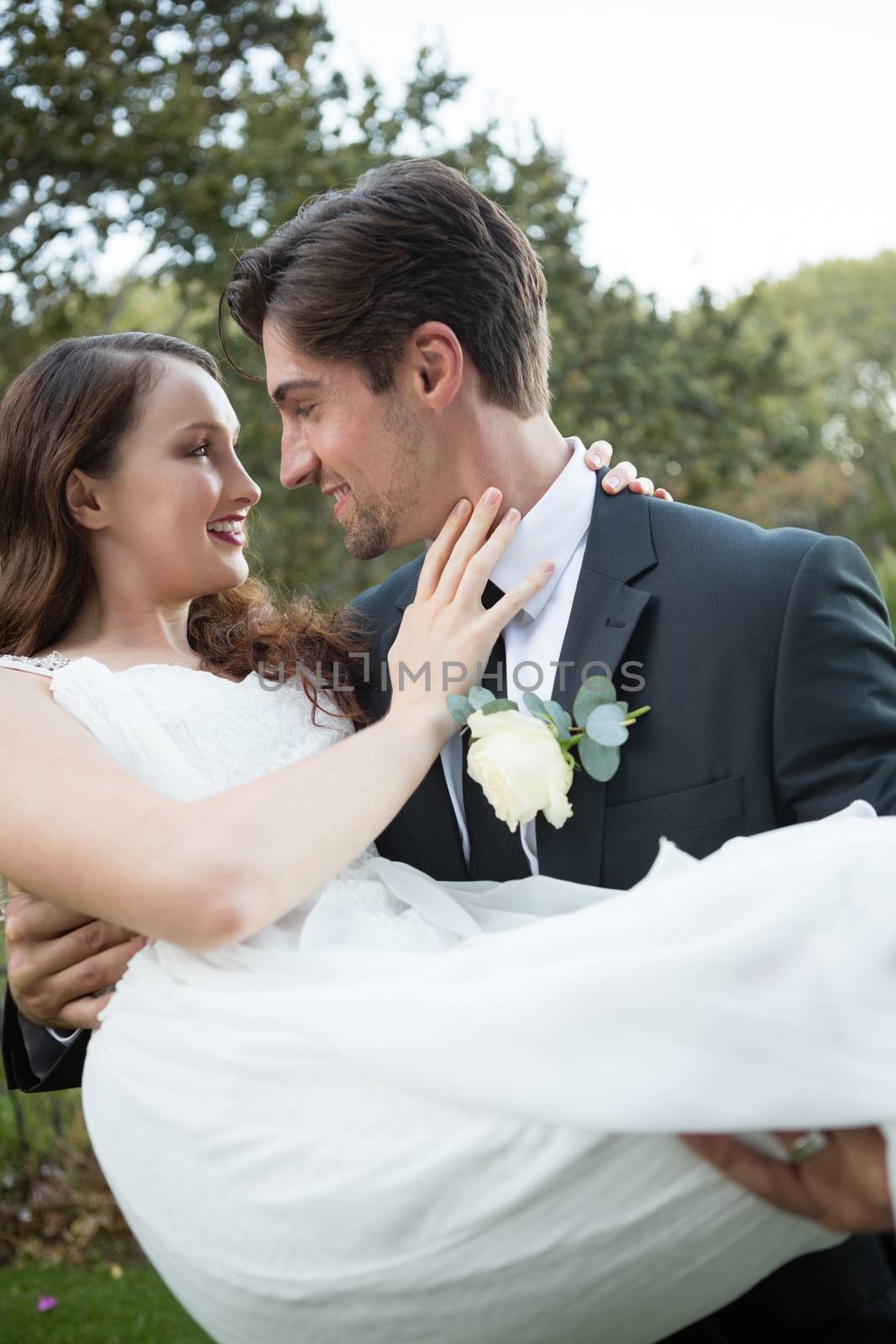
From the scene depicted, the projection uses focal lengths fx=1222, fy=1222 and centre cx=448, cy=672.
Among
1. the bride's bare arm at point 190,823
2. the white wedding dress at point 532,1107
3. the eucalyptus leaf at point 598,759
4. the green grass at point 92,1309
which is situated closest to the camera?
the white wedding dress at point 532,1107

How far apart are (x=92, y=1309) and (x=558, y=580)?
4.17m

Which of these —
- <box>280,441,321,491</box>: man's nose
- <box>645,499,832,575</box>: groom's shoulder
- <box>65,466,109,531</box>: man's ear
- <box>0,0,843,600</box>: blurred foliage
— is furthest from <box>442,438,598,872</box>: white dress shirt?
<box>0,0,843,600</box>: blurred foliage

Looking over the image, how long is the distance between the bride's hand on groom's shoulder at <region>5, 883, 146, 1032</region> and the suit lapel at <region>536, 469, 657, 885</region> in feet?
2.88

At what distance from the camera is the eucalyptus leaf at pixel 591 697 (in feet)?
7.89

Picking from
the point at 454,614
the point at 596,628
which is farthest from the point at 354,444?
the point at 596,628

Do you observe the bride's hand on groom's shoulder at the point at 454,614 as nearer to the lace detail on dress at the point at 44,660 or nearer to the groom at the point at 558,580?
the groom at the point at 558,580

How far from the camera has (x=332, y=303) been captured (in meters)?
2.89

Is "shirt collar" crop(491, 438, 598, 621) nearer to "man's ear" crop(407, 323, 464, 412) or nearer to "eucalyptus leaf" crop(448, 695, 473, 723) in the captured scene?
"man's ear" crop(407, 323, 464, 412)

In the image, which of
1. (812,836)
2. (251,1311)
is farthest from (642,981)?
(251,1311)

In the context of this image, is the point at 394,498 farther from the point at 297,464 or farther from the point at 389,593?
the point at 389,593

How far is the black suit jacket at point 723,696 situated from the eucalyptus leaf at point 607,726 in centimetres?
21

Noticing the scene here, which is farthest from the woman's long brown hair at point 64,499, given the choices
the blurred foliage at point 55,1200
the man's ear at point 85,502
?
the blurred foliage at point 55,1200

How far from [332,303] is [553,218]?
404 inches

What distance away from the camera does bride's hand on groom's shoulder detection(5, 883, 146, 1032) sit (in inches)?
96.2
